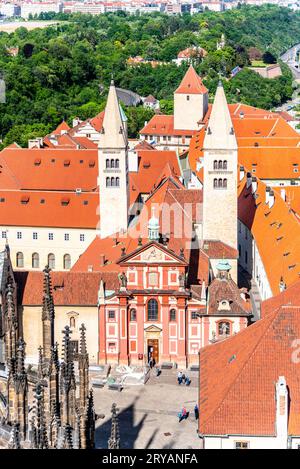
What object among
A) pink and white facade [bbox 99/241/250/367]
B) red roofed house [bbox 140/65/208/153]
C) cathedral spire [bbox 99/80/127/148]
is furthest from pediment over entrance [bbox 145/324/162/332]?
red roofed house [bbox 140/65/208/153]

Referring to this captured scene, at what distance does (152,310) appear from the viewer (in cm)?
6297

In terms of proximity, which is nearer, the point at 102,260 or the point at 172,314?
the point at 172,314

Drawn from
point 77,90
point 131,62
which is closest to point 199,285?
point 77,90

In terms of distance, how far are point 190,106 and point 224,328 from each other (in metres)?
71.5

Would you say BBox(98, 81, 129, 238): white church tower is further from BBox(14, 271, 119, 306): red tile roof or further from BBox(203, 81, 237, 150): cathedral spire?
BBox(14, 271, 119, 306): red tile roof

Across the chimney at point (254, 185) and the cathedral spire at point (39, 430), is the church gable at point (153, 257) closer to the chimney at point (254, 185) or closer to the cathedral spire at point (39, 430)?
the chimney at point (254, 185)

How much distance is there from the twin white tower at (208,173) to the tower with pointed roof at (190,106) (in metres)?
58.2

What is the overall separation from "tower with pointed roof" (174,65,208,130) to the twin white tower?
191 feet

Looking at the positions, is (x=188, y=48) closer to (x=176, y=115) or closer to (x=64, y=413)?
(x=176, y=115)

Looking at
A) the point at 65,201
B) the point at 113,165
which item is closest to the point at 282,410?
the point at 113,165

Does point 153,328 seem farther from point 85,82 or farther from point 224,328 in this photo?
point 85,82

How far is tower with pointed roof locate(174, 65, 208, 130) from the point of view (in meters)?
130

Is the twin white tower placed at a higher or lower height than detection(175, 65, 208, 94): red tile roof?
higher

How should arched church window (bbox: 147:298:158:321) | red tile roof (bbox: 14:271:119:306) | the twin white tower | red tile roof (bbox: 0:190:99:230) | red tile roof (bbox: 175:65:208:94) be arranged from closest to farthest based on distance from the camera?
arched church window (bbox: 147:298:158:321)
red tile roof (bbox: 14:271:119:306)
the twin white tower
red tile roof (bbox: 0:190:99:230)
red tile roof (bbox: 175:65:208:94)
